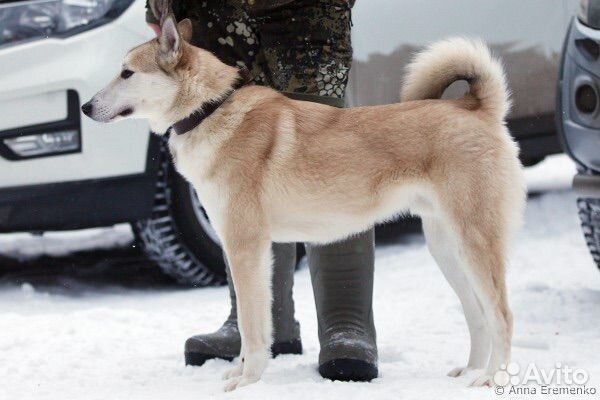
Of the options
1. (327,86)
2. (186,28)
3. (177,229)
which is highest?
(186,28)

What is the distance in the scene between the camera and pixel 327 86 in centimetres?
355

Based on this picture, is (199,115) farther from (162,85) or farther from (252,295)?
(252,295)

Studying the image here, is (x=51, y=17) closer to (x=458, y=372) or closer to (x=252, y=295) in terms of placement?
(x=252, y=295)

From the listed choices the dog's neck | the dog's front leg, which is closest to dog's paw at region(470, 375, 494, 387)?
the dog's front leg

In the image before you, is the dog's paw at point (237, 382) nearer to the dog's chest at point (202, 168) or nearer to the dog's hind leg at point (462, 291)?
the dog's chest at point (202, 168)

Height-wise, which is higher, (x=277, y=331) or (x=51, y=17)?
(x=51, y=17)

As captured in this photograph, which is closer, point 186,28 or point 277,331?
point 186,28

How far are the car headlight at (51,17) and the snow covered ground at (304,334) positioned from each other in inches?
48.0

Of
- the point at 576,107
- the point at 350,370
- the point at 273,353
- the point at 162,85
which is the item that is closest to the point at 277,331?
the point at 273,353

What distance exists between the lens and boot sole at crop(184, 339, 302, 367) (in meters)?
3.64

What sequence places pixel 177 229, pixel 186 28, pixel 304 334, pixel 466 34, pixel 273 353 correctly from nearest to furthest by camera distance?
pixel 186 28 → pixel 273 353 → pixel 304 334 → pixel 177 229 → pixel 466 34

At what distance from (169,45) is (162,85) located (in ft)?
0.42

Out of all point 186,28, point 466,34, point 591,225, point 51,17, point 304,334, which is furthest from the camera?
point 466,34

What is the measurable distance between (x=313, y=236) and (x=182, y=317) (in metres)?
1.31
